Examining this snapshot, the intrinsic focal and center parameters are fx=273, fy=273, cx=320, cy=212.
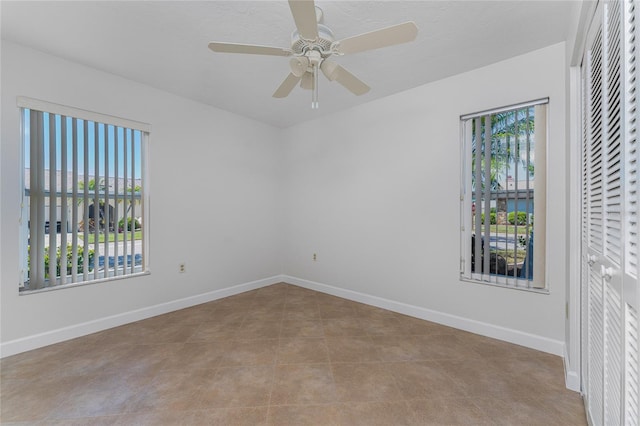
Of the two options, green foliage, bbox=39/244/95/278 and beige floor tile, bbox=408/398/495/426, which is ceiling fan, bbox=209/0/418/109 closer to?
beige floor tile, bbox=408/398/495/426

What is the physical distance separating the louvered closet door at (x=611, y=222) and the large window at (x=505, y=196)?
0.78 m

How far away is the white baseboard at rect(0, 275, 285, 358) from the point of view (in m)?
2.27

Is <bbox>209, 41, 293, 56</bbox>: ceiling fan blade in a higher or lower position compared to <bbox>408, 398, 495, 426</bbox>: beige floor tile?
higher

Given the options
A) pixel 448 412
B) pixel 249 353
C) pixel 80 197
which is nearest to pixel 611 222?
pixel 448 412

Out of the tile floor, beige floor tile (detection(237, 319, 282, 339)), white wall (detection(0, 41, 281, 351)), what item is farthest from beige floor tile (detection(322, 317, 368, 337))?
white wall (detection(0, 41, 281, 351))

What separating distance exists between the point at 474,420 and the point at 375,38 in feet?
7.33

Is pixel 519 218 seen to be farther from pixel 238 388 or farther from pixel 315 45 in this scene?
pixel 238 388

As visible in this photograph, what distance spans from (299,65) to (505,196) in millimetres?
2118

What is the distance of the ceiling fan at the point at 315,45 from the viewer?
1.41 meters

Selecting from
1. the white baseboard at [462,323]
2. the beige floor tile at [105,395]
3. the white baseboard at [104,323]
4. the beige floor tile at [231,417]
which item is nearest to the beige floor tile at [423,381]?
the white baseboard at [462,323]

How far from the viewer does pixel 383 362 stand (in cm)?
212

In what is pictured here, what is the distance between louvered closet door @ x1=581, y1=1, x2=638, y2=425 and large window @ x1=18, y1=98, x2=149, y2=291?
12.0 ft

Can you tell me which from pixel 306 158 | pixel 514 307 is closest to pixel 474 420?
pixel 514 307

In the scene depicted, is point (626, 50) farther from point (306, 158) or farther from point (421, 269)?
point (306, 158)
